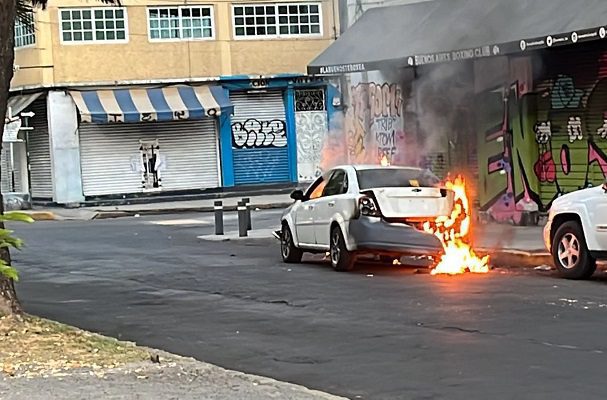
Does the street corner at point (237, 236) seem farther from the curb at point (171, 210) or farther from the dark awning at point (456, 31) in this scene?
the curb at point (171, 210)

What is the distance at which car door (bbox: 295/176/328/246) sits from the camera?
18.0 meters

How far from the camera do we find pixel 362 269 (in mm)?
17219

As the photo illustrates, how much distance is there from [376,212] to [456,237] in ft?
3.76

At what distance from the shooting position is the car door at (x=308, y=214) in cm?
1798

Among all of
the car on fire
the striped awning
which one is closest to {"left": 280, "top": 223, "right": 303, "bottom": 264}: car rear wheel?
the car on fire

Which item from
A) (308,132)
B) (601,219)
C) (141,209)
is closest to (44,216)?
(141,209)

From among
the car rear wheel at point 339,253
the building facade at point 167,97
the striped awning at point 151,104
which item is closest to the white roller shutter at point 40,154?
the building facade at point 167,97

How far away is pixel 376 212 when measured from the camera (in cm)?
1628

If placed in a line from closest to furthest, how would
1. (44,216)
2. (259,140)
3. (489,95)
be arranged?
1. (489,95)
2. (44,216)
3. (259,140)

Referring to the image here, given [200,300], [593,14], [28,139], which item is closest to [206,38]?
[28,139]

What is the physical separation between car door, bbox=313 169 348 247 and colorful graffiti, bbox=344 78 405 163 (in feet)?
26.8

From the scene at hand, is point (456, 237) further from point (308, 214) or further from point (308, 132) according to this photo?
point (308, 132)

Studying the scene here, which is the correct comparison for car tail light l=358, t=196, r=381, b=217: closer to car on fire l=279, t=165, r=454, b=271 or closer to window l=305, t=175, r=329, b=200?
car on fire l=279, t=165, r=454, b=271

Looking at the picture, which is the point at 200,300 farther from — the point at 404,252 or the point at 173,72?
the point at 173,72
